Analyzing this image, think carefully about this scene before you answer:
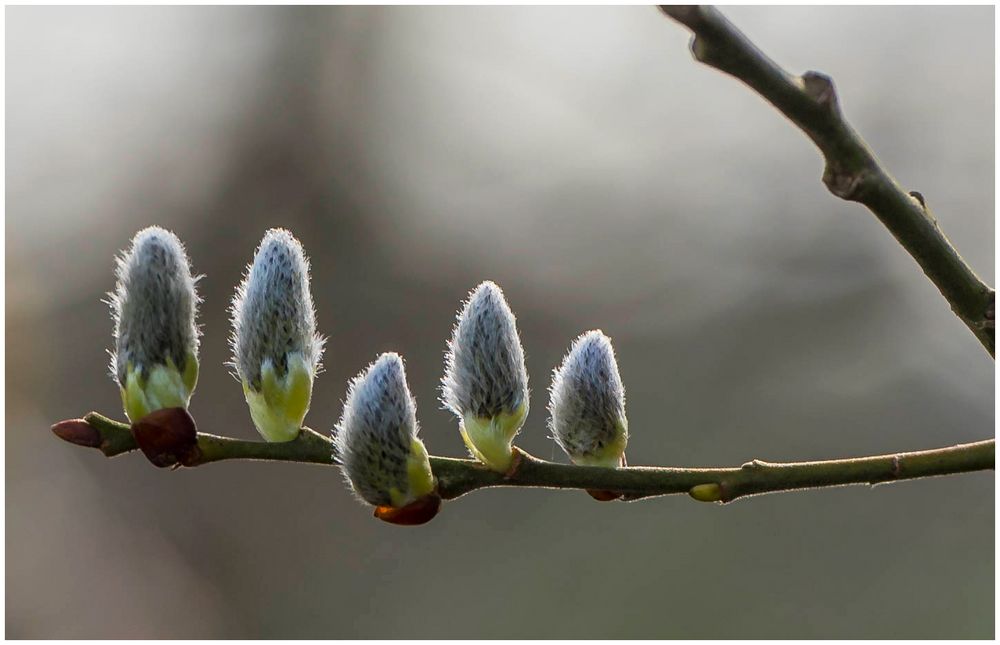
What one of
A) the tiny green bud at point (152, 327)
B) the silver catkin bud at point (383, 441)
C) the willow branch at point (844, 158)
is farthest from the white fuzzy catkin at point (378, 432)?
the willow branch at point (844, 158)

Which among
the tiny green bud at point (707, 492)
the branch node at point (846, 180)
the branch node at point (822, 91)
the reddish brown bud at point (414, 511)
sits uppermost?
the branch node at point (822, 91)

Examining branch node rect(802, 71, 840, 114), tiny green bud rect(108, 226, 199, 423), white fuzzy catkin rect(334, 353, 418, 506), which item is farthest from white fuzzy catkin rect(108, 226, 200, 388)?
branch node rect(802, 71, 840, 114)

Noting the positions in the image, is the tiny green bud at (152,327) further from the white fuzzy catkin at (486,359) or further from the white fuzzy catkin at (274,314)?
the white fuzzy catkin at (486,359)

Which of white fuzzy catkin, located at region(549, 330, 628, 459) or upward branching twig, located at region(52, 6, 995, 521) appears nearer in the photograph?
upward branching twig, located at region(52, 6, 995, 521)

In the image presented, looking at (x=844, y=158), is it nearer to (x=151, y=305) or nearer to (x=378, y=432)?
(x=378, y=432)

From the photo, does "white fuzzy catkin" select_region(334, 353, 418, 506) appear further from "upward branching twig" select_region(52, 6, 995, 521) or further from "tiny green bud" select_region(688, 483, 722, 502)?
"tiny green bud" select_region(688, 483, 722, 502)

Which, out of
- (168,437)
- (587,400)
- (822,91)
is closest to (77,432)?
(168,437)

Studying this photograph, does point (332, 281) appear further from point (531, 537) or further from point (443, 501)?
point (443, 501)
